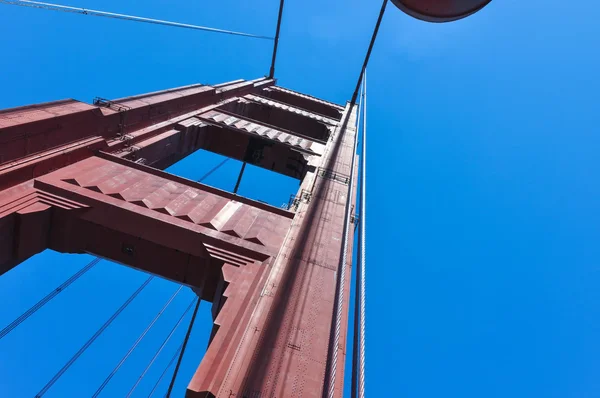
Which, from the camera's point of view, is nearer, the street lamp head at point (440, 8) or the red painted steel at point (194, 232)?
the red painted steel at point (194, 232)

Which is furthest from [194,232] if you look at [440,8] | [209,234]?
[440,8]

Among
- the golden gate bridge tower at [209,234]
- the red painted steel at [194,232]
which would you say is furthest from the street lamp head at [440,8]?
the red painted steel at [194,232]

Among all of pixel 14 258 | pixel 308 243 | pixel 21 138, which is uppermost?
pixel 21 138

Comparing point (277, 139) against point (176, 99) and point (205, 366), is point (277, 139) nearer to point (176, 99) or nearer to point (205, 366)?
point (176, 99)

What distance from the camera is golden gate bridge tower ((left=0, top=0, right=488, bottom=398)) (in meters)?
4.69

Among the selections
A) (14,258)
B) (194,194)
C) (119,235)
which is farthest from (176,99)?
(14,258)

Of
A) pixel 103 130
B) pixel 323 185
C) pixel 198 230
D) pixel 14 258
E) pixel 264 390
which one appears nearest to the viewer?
pixel 264 390

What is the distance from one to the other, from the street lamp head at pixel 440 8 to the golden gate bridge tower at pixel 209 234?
17 millimetres

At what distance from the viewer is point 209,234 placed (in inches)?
278

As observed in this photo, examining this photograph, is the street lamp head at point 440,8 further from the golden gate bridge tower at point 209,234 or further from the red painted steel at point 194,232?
the red painted steel at point 194,232

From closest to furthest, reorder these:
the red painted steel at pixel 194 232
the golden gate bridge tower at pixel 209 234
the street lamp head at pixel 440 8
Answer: the golden gate bridge tower at pixel 209 234, the red painted steel at pixel 194 232, the street lamp head at pixel 440 8

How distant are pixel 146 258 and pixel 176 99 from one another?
7.29m

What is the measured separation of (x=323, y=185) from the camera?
1044 centimetres

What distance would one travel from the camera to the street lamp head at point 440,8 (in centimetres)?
612
